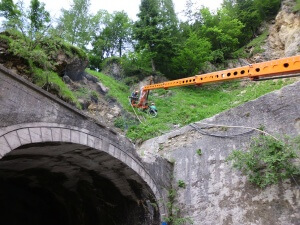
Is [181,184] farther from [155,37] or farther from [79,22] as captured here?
[79,22]

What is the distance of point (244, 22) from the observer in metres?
19.7

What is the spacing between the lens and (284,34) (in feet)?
53.8

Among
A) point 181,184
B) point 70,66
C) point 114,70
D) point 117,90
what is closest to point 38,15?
point 70,66

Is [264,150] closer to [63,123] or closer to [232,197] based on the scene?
[232,197]

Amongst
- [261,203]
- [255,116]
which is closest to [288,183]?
[261,203]

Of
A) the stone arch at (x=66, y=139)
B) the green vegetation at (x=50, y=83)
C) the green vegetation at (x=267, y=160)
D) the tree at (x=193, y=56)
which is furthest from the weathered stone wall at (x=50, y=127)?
the tree at (x=193, y=56)

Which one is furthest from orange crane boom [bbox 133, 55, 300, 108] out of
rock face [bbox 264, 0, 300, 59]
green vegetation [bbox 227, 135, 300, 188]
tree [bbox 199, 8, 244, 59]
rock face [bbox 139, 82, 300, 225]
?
tree [bbox 199, 8, 244, 59]

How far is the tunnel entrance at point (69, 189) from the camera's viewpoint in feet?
18.9

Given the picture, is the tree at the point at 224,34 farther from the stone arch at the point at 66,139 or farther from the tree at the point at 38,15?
the stone arch at the point at 66,139

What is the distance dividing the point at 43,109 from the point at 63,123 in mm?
449

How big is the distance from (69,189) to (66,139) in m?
3.70

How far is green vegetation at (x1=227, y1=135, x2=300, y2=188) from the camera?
5258 millimetres

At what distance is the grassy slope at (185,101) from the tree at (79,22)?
6.64 meters

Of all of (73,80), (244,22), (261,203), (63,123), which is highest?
(244,22)
